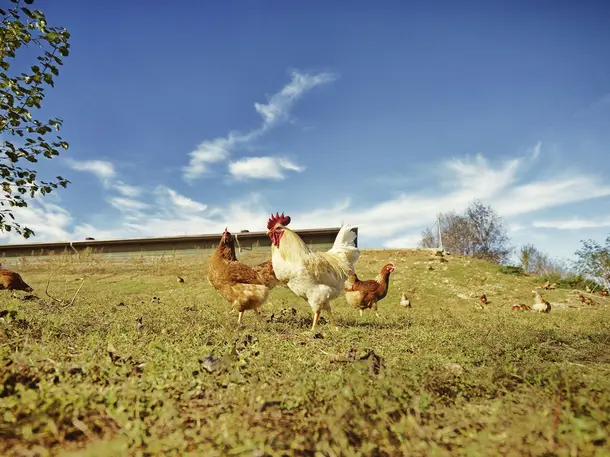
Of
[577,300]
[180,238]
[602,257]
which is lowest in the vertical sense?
[577,300]

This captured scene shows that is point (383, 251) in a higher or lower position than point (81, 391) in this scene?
higher

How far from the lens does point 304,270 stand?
6.89 m

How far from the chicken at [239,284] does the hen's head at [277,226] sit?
910 mm

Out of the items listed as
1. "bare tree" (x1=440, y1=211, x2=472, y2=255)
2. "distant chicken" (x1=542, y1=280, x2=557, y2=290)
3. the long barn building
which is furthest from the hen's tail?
"bare tree" (x1=440, y1=211, x2=472, y2=255)

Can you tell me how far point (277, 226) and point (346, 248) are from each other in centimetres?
192

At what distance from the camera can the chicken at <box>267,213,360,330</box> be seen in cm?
691

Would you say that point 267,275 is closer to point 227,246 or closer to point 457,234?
point 227,246

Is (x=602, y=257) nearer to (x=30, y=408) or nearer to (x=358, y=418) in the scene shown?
(x=358, y=418)

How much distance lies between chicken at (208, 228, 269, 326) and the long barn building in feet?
41.4

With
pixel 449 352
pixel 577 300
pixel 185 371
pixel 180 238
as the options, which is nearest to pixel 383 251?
pixel 577 300

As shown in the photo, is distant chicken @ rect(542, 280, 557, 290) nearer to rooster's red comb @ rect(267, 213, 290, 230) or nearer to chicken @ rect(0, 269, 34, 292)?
rooster's red comb @ rect(267, 213, 290, 230)

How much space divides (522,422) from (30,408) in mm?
3365

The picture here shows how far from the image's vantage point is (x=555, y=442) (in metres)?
2.16

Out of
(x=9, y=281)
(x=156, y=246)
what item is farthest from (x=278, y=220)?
(x=156, y=246)
